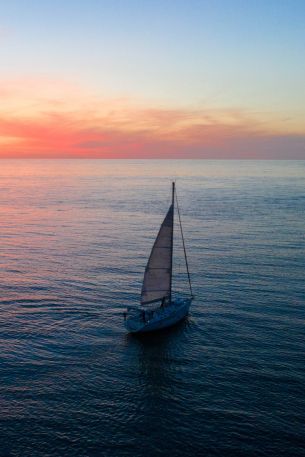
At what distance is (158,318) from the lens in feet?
185

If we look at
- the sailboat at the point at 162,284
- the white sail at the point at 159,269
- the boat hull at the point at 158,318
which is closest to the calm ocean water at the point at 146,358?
the boat hull at the point at 158,318

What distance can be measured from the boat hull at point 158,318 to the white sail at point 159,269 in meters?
2.55

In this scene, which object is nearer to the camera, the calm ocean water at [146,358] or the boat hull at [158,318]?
the calm ocean water at [146,358]

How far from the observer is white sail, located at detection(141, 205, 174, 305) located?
60344mm

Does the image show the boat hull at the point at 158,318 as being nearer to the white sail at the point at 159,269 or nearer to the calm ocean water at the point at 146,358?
the calm ocean water at the point at 146,358

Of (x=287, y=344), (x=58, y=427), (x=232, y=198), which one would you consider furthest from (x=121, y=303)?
(x=232, y=198)

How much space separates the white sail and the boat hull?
100 inches

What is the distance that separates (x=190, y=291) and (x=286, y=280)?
52.8 ft

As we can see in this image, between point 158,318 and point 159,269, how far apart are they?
728 cm

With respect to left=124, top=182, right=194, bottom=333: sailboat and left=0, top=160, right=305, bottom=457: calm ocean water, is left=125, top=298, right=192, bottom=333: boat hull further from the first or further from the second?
left=0, top=160, right=305, bottom=457: calm ocean water

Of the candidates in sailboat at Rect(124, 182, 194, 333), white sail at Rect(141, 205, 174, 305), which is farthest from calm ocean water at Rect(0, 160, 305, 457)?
white sail at Rect(141, 205, 174, 305)

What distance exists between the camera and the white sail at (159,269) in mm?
60344

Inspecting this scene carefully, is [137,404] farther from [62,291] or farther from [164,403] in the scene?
[62,291]

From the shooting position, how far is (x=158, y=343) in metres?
54.1
